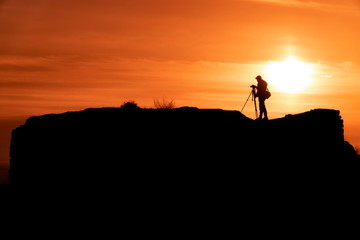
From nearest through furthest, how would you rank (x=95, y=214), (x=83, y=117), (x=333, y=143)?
(x=95, y=214), (x=83, y=117), (x=333, y=143)

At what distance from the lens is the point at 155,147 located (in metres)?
30.4

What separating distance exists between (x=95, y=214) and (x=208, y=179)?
545 cm

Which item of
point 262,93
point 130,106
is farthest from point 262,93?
point 130,106

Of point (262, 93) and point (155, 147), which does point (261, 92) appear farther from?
point (155, 147)

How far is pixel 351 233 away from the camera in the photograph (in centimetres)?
3262

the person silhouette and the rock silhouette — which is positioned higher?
the person silhouette

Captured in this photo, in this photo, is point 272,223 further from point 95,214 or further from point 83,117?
point 83,117

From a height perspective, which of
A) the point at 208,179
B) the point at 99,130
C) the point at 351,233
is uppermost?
the point at 99,130

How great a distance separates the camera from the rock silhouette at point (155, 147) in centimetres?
3017

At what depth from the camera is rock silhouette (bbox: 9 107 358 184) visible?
30.2 m

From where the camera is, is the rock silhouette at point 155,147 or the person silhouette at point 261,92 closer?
the rock silhouette at point 155,147

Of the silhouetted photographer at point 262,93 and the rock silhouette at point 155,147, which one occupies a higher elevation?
the silhouetted photographer at point 262,93

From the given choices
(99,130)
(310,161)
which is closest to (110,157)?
(99,130)

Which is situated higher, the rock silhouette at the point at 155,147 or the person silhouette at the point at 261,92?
the person silhouette at the point at 261,92
